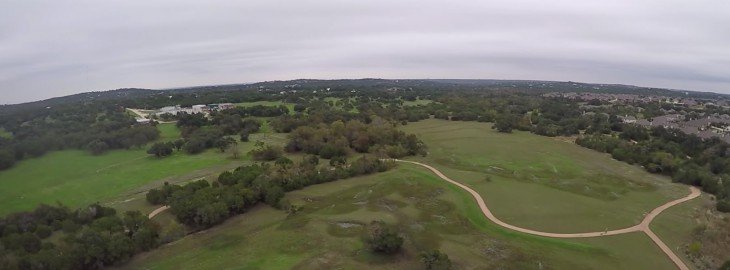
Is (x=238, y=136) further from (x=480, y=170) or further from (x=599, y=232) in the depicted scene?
(x=599, y=232)

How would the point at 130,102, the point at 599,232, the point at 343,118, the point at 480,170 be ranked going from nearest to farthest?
the point at 599,232, the point at 480,170, the point at 343,118, the point at 130,102

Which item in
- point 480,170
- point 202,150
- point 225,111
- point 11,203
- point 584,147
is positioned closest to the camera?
point 11,203

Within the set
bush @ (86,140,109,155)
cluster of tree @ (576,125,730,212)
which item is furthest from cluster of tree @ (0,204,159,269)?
cluster of tree @ (576,125,730,212)

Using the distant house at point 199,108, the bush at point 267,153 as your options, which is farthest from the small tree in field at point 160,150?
the distant house at point 199,108

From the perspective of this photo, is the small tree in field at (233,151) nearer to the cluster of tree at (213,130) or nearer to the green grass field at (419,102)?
the cluster of tree at (213,130)

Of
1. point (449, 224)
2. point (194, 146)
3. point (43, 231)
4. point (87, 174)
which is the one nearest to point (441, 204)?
point (449, 224)

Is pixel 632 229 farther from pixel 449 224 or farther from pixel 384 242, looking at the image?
pixel 384 242

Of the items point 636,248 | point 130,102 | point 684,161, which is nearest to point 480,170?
point 636,248
